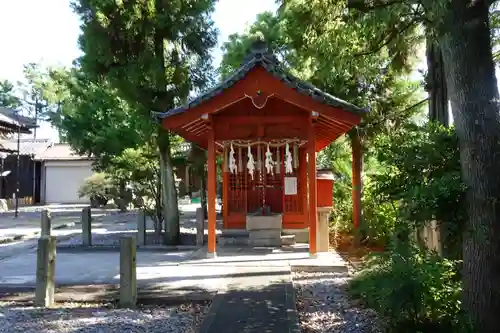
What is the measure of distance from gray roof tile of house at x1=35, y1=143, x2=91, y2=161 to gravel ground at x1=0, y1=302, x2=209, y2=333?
34.1 metres

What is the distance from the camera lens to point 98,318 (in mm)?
6723

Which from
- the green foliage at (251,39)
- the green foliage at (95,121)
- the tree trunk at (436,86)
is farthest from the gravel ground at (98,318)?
the green foliage at (251,39)

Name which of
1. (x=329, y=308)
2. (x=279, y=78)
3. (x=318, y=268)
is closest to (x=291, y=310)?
(x=329, y=308)

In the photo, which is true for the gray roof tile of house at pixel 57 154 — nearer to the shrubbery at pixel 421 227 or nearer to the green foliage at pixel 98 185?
the green foliage at pixel 98 185

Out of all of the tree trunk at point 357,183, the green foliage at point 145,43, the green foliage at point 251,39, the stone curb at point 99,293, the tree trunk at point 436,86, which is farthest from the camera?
the green foliage at point 251,39

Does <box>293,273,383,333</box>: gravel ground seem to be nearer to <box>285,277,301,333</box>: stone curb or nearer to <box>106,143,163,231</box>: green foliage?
<box>285,277,301,333</box>: stone curb

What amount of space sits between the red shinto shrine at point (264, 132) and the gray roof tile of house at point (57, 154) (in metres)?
28.8

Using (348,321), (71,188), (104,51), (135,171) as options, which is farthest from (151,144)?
(71,188)

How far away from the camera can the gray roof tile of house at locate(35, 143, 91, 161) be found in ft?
135

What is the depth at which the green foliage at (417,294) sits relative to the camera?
4.86 m

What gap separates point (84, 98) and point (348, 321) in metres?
21.9

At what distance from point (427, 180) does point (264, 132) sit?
5.89m

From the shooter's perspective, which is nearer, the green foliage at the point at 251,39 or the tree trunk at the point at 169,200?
the tree trunk at the point at 169,200

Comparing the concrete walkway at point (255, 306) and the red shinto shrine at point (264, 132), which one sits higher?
the red shinto shrine at point (264, 132)
